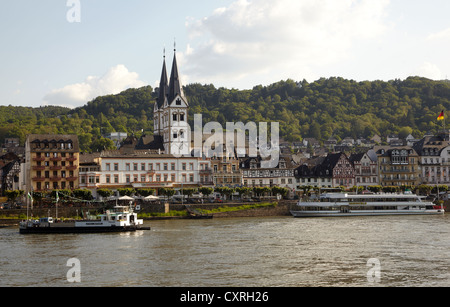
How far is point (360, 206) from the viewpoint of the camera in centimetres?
9325

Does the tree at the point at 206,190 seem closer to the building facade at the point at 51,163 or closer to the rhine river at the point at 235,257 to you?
the building facade at the point at 51,163

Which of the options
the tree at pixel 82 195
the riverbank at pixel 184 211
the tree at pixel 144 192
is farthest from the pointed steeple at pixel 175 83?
the tree at pixel 82 195

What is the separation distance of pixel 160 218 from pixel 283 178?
39.4 m

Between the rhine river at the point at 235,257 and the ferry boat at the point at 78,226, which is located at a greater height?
the ferry boat at the point at 78,226

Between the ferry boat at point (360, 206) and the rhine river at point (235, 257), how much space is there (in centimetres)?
2468

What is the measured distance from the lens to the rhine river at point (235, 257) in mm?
35250

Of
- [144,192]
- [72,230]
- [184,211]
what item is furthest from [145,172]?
[72,230]

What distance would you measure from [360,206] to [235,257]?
53.5 meters

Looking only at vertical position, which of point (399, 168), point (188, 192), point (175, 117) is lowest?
point (188, 192)

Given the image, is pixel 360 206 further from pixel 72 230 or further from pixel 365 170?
pixel 72 230

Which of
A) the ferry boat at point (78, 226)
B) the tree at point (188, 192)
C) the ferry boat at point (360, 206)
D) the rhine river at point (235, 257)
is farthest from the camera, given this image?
the tree at point (188, 192)

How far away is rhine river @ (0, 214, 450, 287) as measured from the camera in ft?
116
